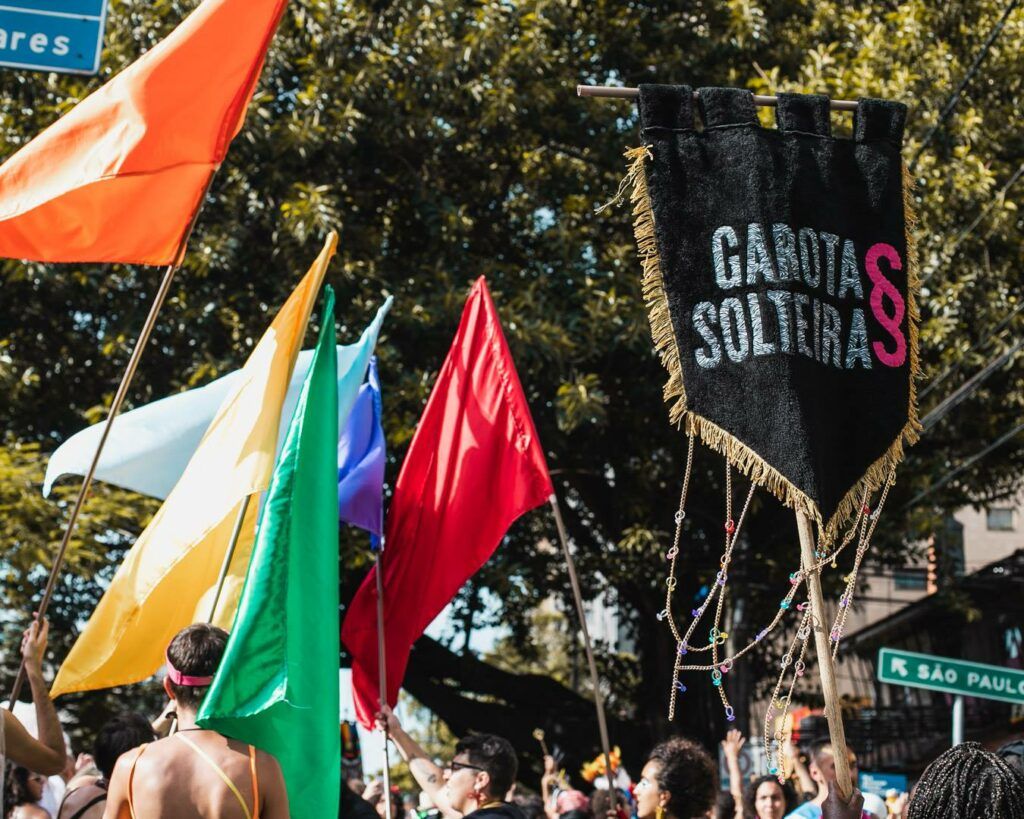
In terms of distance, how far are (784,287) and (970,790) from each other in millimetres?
1871

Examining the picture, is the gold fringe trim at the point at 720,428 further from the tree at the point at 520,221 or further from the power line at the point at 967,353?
the power line at the point at 967,353

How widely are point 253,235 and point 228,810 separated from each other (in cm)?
989

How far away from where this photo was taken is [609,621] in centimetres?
3962

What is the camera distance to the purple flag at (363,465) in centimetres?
701

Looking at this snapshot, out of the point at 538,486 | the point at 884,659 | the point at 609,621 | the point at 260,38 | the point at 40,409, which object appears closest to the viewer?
the point at 260,38

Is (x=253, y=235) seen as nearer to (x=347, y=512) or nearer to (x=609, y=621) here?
(x=347, y=512)

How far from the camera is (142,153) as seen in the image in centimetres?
544

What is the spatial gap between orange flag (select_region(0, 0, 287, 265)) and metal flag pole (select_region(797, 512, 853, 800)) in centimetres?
287

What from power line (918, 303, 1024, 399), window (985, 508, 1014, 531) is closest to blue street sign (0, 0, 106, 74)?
power line (918, 303, 1024, 399)

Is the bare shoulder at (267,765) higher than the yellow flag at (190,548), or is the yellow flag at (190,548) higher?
the yellow flag at (190,548)

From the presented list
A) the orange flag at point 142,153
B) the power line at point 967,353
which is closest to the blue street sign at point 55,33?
the orange flag at point 142,153

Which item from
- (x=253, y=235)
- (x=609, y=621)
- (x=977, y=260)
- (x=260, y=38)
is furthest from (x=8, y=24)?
(x=609, y=621)

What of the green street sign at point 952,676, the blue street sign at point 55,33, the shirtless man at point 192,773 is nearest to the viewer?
the shirtless man at point 192,773

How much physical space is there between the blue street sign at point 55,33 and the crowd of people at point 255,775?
82.2 inches
